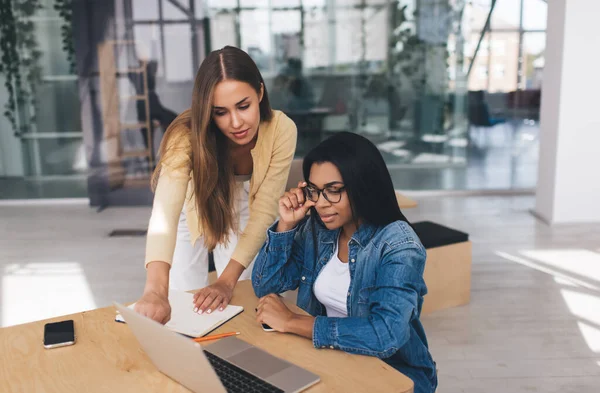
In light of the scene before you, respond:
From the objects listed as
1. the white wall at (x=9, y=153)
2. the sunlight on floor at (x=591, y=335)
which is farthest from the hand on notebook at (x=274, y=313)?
the white wall at (x=9, y=153)

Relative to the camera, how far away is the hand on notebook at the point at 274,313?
61.9 inches

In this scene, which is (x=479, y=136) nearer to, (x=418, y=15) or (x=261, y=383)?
(x=418, y=15)

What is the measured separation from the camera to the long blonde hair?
1846mm

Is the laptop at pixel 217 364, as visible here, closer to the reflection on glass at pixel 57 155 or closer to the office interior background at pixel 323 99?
the office interior background at pixel 323 99

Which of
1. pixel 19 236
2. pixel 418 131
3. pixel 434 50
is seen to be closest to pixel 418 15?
pixel 434 50

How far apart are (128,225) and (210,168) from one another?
396 centimetres

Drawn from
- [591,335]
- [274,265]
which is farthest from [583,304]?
[274,265]

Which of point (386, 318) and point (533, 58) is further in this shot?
point (533, 58)

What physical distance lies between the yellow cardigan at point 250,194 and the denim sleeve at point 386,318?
56cm

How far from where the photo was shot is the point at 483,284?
389cm

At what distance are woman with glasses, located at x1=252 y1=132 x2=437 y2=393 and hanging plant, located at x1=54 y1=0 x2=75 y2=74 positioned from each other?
17.6 ft

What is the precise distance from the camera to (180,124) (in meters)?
2.03

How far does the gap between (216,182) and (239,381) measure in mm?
866

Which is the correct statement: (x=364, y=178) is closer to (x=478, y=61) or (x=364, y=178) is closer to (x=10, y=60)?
(x=478, y=61)
